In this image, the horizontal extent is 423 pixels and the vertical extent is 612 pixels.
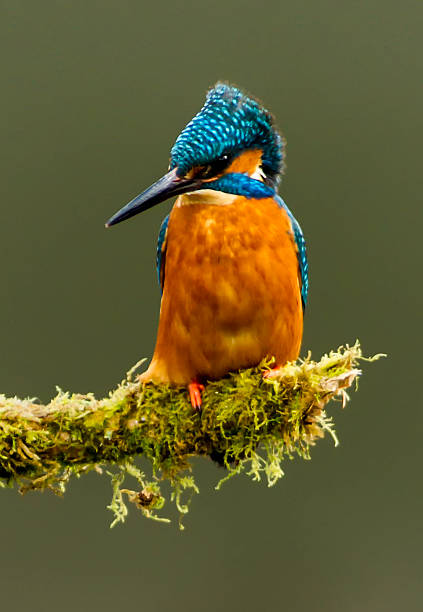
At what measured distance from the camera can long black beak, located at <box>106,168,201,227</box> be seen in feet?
6.88

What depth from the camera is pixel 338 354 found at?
2137 millimetres

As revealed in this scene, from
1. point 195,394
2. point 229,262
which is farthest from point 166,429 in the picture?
point 229,262

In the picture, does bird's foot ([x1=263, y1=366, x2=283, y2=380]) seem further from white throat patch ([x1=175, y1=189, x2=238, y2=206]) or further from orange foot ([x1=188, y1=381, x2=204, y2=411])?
white throat patch ([x1=175, y1=189, x2=238, y2=206])

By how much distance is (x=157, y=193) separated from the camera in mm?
2092

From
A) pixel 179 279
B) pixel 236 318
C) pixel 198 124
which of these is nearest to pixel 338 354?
pixel 236 318

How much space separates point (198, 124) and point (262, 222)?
39 centimetres

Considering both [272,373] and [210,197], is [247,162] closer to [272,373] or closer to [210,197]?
[210,197]

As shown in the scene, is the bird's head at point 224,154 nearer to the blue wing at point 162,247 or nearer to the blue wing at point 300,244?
the blue wing at point 300,244

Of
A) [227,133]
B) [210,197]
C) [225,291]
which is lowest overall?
[225,291]

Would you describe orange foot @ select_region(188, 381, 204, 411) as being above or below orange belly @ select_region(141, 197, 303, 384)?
below

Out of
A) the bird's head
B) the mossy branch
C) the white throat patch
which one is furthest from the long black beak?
the mossy branch

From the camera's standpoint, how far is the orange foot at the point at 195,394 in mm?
2285

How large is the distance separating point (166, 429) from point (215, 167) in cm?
82

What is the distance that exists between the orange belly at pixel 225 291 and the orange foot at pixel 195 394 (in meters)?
0.04
